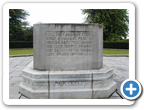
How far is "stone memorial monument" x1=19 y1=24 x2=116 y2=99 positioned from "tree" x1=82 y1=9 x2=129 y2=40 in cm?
2021

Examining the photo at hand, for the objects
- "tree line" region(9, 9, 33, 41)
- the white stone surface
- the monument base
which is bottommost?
the monument base

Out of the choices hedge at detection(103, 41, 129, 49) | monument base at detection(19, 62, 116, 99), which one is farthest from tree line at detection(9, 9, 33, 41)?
monument base at detection(19, 62, 116, 99)

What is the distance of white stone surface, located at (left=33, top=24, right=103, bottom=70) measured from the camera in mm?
3838

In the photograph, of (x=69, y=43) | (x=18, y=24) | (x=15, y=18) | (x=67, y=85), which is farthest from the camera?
(x=18, y=24)

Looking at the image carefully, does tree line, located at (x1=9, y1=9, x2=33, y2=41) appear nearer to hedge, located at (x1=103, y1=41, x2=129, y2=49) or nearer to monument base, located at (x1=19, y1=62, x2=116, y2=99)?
hedge, located at (x1=103, y1=41, x2=129, y2=49)

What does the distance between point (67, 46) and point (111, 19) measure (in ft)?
75.2

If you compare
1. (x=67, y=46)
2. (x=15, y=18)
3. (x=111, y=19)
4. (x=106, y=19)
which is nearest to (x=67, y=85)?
(x=67, y=46)

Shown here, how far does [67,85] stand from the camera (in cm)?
359

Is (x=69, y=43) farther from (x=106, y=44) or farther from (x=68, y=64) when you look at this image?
(x=106, y=44)

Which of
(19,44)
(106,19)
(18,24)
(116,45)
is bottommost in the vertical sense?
(116,45)

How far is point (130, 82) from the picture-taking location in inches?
110

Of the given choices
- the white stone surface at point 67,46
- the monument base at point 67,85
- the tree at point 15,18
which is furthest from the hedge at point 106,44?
the monument base at point 67,85

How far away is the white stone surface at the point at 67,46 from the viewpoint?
12.6 feet

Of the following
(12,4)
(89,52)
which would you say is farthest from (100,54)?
(12,4)
